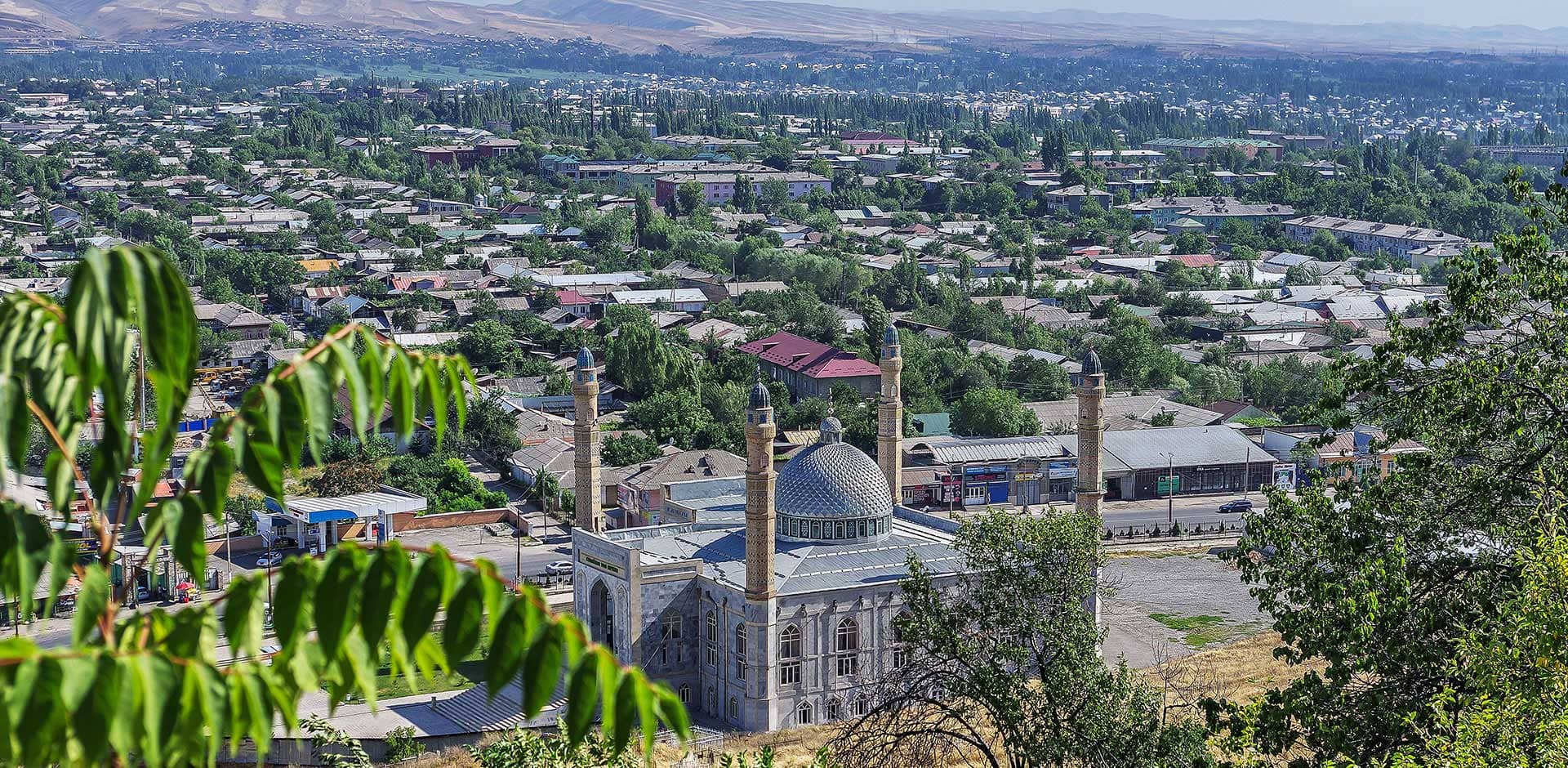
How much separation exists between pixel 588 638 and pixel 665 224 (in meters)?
79.1

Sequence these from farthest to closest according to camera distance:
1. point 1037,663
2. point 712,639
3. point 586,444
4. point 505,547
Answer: point 505,547 → point 586,444 → point 712,639 → point 1037,663

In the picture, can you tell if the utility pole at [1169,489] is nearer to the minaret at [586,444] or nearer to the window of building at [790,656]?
the minaret at [586,444]

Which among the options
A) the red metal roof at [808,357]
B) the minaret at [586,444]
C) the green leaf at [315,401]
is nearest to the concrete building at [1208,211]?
the red metal roof at [808,357]

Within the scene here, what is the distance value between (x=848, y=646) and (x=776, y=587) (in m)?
1.52

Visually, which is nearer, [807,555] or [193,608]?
[193,608]

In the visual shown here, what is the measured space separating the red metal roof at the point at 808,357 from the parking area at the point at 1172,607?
13831mm

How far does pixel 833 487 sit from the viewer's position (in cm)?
2750

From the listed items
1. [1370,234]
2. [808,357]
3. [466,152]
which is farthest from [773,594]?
[466,152]

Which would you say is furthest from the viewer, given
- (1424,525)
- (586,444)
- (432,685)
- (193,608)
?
(586,444)

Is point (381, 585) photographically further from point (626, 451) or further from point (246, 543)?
point (626, 451)

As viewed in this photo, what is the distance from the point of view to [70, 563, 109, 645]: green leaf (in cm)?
395

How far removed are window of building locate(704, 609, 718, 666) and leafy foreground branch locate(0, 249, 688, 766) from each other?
22306 millimetres

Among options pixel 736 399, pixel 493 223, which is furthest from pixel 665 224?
pixel 736 399

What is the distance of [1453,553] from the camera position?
1489 centimetres
